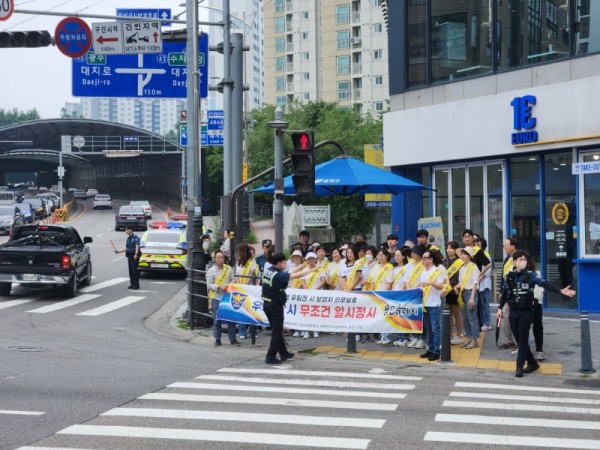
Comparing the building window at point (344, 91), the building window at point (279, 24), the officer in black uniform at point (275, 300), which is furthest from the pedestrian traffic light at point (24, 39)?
the building window at point (279, 24)

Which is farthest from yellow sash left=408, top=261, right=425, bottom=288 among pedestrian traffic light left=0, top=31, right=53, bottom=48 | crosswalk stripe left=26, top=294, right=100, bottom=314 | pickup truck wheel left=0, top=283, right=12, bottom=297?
pickup truck wheel left=0, top=283, right=12, bottom=297

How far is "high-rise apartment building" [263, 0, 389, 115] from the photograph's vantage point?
90.6 metres

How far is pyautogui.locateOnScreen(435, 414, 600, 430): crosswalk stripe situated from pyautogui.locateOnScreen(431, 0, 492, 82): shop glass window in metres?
12.4

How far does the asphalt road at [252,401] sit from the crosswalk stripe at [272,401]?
24 mm

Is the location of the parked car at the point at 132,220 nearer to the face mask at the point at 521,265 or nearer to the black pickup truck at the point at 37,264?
the black pickup truck at the point at 37,264

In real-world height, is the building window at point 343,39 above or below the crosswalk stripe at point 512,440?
above

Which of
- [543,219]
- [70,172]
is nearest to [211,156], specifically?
[543,219]

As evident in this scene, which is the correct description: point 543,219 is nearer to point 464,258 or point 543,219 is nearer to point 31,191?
point 464,258

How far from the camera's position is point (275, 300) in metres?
14.0

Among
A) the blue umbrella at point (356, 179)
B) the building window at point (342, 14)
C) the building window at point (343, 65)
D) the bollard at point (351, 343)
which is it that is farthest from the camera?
the building window at point (343, 65)

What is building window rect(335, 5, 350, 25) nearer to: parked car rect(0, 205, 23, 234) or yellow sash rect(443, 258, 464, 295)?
parked car rect(0, 205, 23, 234)

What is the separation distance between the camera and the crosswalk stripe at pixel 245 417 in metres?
9.48

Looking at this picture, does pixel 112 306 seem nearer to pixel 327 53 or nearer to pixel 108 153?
pixel 108 153

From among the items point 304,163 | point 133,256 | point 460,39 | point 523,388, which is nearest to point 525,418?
point 523,388
